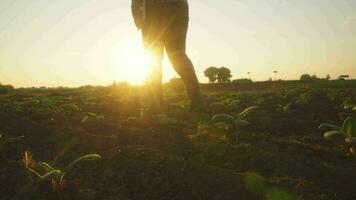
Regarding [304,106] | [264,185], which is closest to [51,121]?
[264,185]

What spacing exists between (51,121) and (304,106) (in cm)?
306

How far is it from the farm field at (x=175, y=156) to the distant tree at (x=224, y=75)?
6.10 meters

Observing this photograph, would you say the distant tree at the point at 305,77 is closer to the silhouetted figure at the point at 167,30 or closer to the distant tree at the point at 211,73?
the distant tree at the point at 211,73

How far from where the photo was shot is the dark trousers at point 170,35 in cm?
524

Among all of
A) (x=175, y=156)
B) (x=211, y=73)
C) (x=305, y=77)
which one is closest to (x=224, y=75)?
(x=211, y=73)

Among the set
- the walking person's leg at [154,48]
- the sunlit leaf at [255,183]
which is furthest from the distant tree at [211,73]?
the sunlit leaf at [255,183]

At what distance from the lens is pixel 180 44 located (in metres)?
5.30

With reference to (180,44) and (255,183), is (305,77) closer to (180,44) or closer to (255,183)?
(180,44)

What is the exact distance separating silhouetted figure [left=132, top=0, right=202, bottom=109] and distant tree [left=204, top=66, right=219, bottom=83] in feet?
20.0

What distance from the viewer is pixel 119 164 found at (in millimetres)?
2988

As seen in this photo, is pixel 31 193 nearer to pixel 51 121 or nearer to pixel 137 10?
pixel 51 121

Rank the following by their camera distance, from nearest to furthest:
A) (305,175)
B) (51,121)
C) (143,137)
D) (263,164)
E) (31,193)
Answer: (31,193)
(305,175)
(263,164)
(143,137)
(51,121)

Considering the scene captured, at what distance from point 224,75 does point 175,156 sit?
8678 mm

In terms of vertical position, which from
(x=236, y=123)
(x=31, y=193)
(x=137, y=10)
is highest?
(x=137, y=10)
